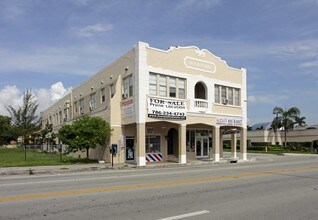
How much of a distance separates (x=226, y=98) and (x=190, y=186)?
2207cm

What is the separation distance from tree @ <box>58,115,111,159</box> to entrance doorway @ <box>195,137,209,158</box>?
10515 mm

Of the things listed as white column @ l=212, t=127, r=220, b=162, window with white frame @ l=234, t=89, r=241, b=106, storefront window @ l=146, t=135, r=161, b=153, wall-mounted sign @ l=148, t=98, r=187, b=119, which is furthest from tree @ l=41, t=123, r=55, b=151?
wall-mounted sign @ l=148, t=98, r=187, b=119

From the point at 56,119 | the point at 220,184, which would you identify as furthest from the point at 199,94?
the point at 56,119

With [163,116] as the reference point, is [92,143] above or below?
below

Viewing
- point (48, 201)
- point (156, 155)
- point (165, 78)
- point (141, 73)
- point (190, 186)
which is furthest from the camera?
point (156, 155)

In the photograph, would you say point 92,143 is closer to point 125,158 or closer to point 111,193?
point 125,158

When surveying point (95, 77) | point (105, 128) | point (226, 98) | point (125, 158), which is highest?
point (95, 77)

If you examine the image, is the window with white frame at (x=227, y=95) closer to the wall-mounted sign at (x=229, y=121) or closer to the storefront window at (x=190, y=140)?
the wall-mounted sign at (x=229, y=121)

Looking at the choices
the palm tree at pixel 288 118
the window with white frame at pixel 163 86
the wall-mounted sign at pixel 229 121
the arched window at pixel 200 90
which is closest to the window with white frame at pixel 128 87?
the window with white frame at pixel 163 86

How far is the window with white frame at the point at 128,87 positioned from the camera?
28438 millimetres

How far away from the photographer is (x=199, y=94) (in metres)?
33.9

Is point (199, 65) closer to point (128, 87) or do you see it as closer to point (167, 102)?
point (167, 102)

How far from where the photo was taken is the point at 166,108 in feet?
92.5

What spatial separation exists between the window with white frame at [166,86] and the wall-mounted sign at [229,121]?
190 inches
